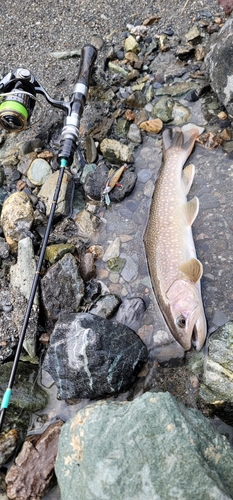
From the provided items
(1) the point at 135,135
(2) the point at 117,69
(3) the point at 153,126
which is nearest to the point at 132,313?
(1) the point at 135,135

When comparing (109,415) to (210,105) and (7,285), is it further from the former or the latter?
(210,105)

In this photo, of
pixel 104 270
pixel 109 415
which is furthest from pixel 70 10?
pixel 109 415

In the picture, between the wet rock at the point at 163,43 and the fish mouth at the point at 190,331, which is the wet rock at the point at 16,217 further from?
the wet rock at the point at 163,43

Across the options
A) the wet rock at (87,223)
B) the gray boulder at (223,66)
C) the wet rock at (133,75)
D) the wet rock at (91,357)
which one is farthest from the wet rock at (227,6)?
the wet rock at (91,357)

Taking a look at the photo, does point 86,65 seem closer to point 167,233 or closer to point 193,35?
point 193,35

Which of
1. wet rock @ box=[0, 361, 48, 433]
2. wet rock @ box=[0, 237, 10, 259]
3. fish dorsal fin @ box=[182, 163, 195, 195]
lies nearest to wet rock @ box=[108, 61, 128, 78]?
fish dorsal fin @ box=[182, 163, 195, 195]
